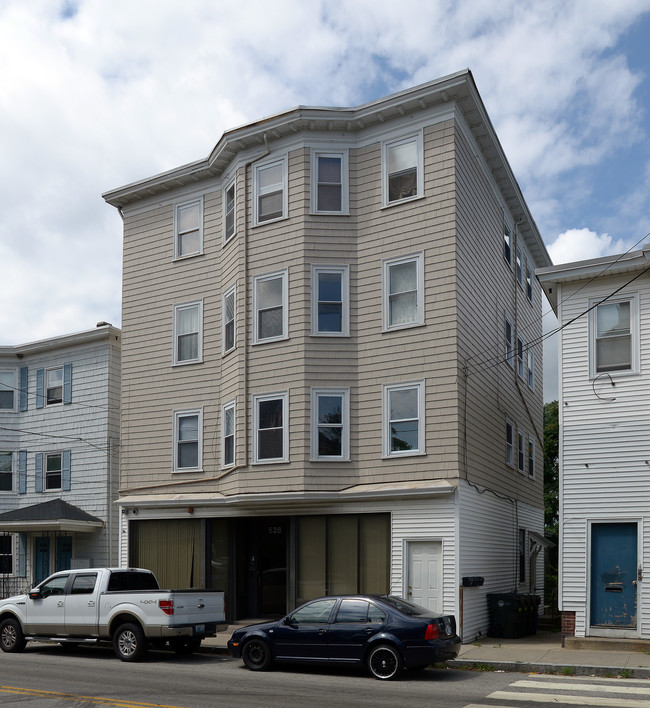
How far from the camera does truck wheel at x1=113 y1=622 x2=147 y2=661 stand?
16.9 m

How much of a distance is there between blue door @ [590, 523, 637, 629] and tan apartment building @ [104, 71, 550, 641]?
9.55ft

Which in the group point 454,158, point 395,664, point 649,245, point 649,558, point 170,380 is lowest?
point 395,664

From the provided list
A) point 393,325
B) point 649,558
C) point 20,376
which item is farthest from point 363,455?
point 20,376

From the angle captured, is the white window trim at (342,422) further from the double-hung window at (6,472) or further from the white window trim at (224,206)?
the double-hung window at (6,472)

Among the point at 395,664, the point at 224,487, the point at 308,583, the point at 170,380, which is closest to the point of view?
the point at 395,664

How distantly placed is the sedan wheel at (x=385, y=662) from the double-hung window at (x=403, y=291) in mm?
8635

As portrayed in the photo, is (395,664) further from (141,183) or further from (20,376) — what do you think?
(20,376)

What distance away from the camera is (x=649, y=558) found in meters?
17.6

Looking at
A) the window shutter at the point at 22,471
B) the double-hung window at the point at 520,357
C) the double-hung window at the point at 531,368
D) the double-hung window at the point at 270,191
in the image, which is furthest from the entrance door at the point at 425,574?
the window shutter at the point at 22,471

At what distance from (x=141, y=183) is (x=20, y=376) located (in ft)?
34.4

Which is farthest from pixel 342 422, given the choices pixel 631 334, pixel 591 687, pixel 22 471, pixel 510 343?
pixel 22 471

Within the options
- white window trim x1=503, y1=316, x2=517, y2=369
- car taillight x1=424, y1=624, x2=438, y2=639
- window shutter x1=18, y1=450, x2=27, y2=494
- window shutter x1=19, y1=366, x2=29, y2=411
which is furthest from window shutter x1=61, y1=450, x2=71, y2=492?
car taillight x1=424, y1=624, x2=438, y2=639

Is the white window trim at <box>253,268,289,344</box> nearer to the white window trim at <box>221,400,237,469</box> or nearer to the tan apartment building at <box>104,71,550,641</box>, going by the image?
the tan apartment building at <box>104,71,550,641</box>

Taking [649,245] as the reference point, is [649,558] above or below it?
below
